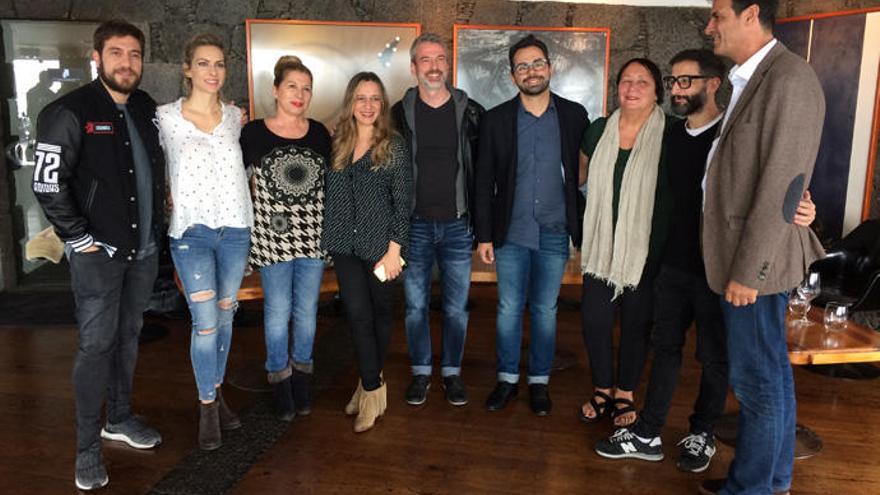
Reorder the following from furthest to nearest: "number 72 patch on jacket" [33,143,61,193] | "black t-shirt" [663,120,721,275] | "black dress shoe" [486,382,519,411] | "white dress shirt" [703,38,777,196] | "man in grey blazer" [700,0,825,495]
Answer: "black dress shoe" [486,382,519,411] < "black t-shirt" [663,120,721,275] < "number 72 patch on jacket" [33,143,61,193] < "white dress shirt" [703,38,777,196] < "man in grey blazer" [700,0,825,495]

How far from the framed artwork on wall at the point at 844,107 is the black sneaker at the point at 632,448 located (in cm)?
256

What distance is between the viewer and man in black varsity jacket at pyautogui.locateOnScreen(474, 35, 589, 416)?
3125 millimetres

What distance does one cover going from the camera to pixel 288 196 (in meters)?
2.99

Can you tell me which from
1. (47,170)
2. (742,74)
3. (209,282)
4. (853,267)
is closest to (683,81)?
(742,74)

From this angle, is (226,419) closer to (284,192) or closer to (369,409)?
(369,409)

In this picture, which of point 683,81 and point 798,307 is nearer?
point 683,81

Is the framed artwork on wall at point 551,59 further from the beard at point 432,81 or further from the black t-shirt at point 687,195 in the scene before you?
the black t-shirt at point 687,195

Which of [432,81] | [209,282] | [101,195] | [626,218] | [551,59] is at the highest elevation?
[551,59]

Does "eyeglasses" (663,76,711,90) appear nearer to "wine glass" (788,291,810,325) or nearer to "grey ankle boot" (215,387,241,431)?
"wine glass" (788,291,810,325)

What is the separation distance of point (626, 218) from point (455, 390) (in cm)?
122

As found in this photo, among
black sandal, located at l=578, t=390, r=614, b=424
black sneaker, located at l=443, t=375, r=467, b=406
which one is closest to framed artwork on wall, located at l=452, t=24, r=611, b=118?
black sneaker, located at l=443, t=375, r=467, b=406

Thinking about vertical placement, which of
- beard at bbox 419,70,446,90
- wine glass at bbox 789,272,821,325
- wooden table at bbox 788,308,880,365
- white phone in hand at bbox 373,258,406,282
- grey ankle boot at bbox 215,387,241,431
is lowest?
grey ankle boot at bbox 215,387,241,431

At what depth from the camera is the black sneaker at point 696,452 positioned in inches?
113

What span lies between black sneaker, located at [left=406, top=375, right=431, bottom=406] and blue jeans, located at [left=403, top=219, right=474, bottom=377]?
3 cm
